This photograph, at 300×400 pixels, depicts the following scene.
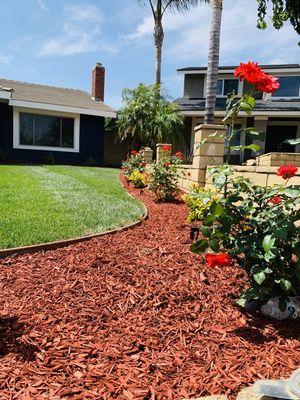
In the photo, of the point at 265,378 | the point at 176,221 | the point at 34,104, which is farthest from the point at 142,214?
the point at 34,104

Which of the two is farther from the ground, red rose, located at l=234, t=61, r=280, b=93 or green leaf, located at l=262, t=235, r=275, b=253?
red rose, located at l=234, t=61, r=280, b=93

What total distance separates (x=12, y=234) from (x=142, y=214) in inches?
82.3

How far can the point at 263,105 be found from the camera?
1698 cm

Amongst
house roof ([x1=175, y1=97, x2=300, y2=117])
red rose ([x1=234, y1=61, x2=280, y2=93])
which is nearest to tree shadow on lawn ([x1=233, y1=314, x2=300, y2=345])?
red rose ([x1=234, y1=61, x2=280, y2=93])

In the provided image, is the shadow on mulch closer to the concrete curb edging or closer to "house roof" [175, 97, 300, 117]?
the concrete curb edging

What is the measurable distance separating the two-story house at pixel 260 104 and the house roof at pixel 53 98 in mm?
4510

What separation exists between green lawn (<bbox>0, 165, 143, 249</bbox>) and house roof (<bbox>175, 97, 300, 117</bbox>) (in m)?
10.8

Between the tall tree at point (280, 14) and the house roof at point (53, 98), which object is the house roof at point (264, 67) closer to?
the house roof at point (53, 98)

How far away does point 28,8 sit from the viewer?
10500mm

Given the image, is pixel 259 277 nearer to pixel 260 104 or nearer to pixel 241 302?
pixel 241 302

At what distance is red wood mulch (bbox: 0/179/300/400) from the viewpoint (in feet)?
6.76

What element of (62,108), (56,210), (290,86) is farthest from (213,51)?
(290,86)

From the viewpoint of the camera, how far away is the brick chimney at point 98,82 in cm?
1797

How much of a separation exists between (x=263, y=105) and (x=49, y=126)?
1060 centimetres
